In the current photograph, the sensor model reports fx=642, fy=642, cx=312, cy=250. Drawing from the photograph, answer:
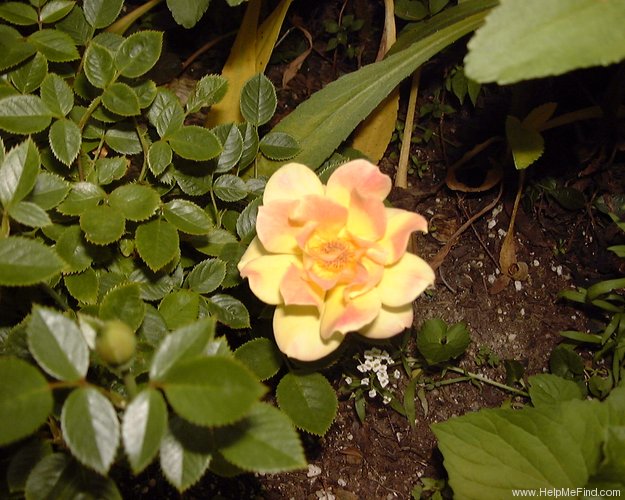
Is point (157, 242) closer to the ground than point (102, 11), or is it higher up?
closer to the ground

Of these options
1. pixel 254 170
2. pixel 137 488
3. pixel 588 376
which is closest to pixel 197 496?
pixel 137 488

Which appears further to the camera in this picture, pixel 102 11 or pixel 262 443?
pixel 102 11

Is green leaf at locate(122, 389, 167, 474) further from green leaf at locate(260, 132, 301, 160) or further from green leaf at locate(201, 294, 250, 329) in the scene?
green leaf at locate(260, 132, 301, 160)

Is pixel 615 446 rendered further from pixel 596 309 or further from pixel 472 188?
pixel 472 188

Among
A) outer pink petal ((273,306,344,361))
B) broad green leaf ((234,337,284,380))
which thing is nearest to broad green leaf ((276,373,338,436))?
broad green leaf ((234,337,284,380))

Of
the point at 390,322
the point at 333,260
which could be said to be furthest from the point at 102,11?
→ the point at 390,322

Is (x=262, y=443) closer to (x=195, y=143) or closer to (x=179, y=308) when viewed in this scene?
(x=179, y=308)

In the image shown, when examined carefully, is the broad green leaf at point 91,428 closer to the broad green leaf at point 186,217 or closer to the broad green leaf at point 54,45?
the broad green leaf at point 186,217

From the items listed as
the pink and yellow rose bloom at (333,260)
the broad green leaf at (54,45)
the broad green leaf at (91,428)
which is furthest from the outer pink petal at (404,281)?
the broad green leaf at (54,45)
